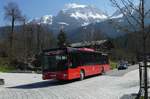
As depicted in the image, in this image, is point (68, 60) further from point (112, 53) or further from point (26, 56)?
point (112, 53)

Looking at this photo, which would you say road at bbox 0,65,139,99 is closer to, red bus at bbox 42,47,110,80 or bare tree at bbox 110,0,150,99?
red bus at bbox 42,47,110,80

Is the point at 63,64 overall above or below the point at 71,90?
above

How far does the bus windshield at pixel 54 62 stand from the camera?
94.0ft

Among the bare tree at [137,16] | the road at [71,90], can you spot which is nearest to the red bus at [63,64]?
the road at [71,90]

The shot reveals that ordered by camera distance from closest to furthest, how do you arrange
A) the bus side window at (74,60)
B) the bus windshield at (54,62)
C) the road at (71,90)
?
the road at (71,90) < the bus windshield at (54,62) < the bus side window at (74,60)

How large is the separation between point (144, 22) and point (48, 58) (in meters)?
18.1

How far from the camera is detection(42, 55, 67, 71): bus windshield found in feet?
94.0

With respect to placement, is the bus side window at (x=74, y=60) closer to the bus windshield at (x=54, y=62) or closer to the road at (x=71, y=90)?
the bus windshield at (x=54, y=62)

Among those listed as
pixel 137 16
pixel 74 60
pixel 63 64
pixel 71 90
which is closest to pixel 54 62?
pixel 63 64

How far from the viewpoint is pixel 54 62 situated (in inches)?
1141

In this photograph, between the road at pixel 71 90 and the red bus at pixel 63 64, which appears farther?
the red bus at pixel 63 64

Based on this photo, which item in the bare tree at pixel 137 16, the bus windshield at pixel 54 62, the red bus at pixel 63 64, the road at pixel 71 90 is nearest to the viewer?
the bare tree at pixel 137 16

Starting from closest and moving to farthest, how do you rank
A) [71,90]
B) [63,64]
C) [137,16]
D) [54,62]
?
[137,16]
[71,90]
[63,64]
[54,62]

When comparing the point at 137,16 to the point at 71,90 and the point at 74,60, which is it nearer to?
the point at 71,90
